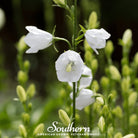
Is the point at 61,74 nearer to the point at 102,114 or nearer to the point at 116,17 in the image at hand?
the point at 102,114

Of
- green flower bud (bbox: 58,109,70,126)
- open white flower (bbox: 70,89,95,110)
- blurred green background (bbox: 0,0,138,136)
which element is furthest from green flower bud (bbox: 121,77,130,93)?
blurred green background (bbox: 0,0,138,136)

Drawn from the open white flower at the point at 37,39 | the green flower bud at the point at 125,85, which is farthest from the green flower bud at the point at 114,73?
the open white flower at the point at 37,39

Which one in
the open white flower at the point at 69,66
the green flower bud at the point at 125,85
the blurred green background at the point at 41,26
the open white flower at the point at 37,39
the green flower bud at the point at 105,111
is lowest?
the blurred green background at the point at 41,26

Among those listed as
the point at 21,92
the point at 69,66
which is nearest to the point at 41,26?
the point at 21,92

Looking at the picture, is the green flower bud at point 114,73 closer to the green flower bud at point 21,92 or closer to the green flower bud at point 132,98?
the green flower bud at point 132,98

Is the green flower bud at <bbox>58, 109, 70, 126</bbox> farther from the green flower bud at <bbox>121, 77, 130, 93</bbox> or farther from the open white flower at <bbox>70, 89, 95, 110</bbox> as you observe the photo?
the green flower bud at <bbox>121, 77, 130, 93</bbox>

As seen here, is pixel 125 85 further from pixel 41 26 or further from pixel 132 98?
pixel 41 26

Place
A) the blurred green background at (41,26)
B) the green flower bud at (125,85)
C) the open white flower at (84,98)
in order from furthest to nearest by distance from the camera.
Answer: the blurred green background at (41,26)
the green flower bud at (125,85)
the open white flower at (84,98)

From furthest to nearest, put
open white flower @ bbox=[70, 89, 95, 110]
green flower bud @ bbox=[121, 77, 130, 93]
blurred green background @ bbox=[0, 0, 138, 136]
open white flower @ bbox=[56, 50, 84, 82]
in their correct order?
blurred green background @ bbox=[0, 0, 138, 136] → green flower bud @ bbox=[121, 77, 130, 93] → open white flower @ bbox=[70, 89, 95, 110] → open white flower @ bbox=[56, 50, 84, 82]

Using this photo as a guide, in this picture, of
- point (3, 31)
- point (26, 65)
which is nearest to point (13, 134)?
point (26, 65)
